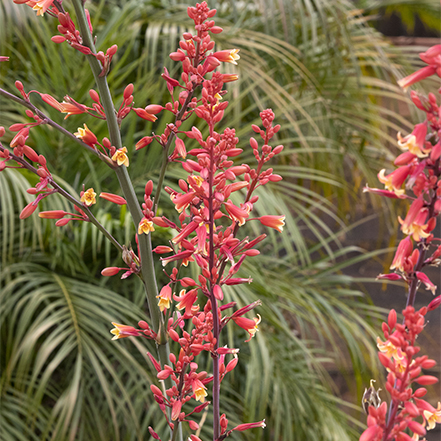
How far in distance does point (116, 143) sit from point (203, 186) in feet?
0.15

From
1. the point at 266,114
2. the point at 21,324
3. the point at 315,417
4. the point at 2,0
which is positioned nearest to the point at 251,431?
the point at 315,417

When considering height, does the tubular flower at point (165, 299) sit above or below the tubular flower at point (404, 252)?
below

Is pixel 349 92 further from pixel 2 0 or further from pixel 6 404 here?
pixel 6 404

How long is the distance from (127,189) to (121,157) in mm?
16

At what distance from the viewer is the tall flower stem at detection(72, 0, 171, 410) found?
185mm

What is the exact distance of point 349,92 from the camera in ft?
2.85

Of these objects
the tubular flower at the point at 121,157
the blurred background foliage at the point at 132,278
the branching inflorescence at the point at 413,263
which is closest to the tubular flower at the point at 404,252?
the branching inflorescence at the point at 413,263

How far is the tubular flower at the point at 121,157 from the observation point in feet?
0.59

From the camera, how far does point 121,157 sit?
182 mm

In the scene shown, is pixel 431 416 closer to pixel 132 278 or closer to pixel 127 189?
pixel 127 189

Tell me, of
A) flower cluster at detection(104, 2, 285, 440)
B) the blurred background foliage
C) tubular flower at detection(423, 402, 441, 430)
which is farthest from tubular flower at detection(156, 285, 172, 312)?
the blurred background foliage

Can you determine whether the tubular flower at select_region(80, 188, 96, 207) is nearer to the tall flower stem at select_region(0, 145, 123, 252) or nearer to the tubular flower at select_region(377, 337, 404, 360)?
the tall flower stem at select_region(0, 145, 123, 252)

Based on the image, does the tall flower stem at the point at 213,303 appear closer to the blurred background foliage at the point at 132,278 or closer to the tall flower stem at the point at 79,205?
the tall flower stem at the point at 79,205

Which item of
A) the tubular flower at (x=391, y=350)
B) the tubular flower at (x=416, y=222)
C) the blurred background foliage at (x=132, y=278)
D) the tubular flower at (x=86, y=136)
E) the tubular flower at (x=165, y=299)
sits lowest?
the blurred background foliage at (x=132, y=278)
